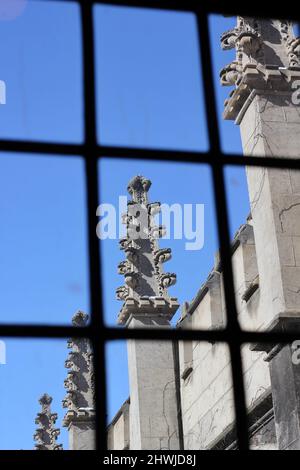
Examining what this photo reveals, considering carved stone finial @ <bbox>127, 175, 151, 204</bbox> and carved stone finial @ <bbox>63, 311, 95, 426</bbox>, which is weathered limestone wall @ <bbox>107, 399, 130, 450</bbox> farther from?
carved stone finial @ <bbox>127, 175, 151, 204</bbox>

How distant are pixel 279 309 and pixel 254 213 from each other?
1043 mm

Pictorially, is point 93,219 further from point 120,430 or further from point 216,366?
point 120,430

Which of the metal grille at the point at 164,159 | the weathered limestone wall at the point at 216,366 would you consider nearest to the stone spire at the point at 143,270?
the weathered limestone wall at the point at 216,366

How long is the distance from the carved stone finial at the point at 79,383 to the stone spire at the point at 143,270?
106 inches

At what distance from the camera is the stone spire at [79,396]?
44.0 feet

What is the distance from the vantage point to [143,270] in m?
10.9

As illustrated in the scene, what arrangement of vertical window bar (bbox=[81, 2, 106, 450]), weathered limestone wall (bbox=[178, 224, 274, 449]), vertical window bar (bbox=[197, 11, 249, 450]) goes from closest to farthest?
vertical window bar (bbox=[81, 2, 106, 450]), vertical window bar (bbox=[197, 11, 249, 450]), weathered limestone wall (bbox=[178, 224, 274, 449])

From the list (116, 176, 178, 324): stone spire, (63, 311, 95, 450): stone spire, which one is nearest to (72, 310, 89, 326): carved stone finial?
(63, 311, 95, 450): stone spire

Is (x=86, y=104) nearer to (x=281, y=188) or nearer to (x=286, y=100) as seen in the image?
(x=281, y=188)

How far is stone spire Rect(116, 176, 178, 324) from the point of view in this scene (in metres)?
A: 10.7

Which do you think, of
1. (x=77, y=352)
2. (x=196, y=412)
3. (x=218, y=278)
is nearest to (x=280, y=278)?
(x=218, y=278)

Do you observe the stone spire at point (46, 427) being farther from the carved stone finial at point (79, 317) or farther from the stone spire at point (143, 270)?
the stone spire at point (143, 270)

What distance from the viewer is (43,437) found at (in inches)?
650

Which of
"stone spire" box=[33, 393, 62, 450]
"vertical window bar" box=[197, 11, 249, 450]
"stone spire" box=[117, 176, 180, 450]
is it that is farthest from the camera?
"stone spire" box=[33, 393, 62, 450]
